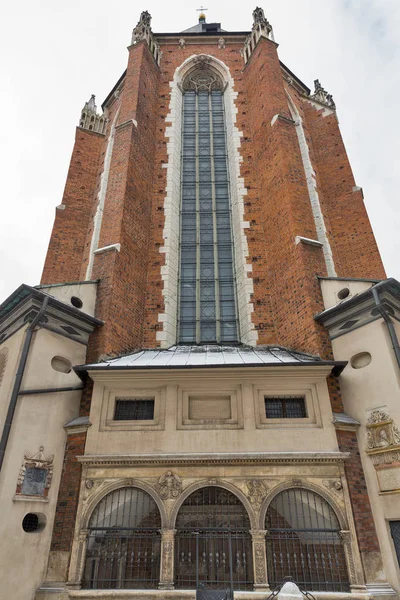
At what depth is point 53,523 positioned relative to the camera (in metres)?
8.55

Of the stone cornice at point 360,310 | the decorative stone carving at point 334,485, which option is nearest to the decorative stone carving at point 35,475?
the decorative stone carving at point 334,485

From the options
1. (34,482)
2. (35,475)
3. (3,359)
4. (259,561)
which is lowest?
(259,561)

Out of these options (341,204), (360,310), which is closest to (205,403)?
(360,310)

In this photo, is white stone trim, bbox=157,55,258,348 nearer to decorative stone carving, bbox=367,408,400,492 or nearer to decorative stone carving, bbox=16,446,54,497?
decorative stone carving, bbox=367,408,400,492

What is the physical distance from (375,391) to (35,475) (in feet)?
23.5

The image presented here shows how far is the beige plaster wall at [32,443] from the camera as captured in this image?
7.88m

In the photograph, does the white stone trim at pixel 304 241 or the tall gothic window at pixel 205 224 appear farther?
the tall gothic window at pixel 205 224

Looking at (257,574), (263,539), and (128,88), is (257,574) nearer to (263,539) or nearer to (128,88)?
(263,539)

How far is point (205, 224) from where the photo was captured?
1486cm

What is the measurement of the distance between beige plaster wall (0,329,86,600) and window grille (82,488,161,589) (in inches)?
36.8

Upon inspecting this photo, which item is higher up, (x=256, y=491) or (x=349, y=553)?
(x=256, y=491)

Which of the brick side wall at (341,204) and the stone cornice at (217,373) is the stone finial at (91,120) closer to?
the brick side wall at (341,204)

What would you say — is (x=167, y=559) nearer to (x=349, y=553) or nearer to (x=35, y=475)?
(x=35, y=475)

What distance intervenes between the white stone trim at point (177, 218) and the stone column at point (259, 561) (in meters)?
5.11
